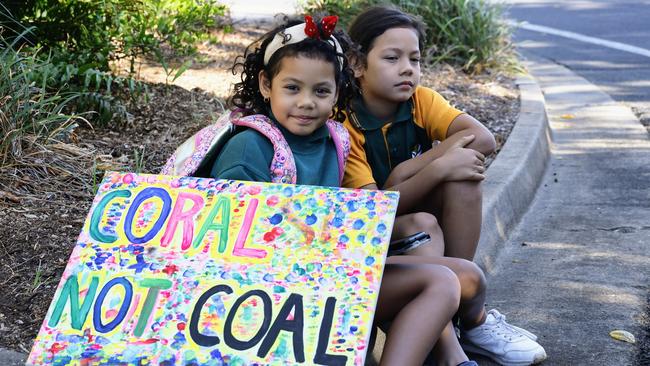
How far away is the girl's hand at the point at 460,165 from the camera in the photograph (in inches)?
139

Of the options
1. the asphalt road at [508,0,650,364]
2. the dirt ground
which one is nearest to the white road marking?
the asphalt road at [508,0,650,364]

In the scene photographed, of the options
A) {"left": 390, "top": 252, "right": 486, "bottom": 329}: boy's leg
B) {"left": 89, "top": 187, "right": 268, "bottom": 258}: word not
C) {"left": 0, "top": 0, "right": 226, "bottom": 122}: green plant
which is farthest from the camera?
{"left": 0, "top": 0, "right": 226, "bottom": 122}: green plant

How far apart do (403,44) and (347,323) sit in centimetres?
157

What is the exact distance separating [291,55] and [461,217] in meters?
0.86

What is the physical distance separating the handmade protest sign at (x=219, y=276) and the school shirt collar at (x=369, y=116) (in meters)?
0.99

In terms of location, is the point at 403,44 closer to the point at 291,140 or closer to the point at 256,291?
the point at 291,140

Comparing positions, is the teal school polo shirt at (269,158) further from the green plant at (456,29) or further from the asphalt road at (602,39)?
the green plant at (456,29)

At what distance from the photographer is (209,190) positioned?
9.46 feet

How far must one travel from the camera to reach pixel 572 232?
198 inches

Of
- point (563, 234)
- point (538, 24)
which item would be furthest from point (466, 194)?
point (538, 24)

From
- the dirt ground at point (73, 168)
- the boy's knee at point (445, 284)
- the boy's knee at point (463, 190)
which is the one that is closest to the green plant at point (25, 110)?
the dirt ground at point (73, 168)

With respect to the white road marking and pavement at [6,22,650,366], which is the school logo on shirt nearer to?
pavement at [6,22,650,366]

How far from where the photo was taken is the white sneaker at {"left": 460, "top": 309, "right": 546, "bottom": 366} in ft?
11.2

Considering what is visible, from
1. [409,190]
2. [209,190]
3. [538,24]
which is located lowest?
[538,24]
